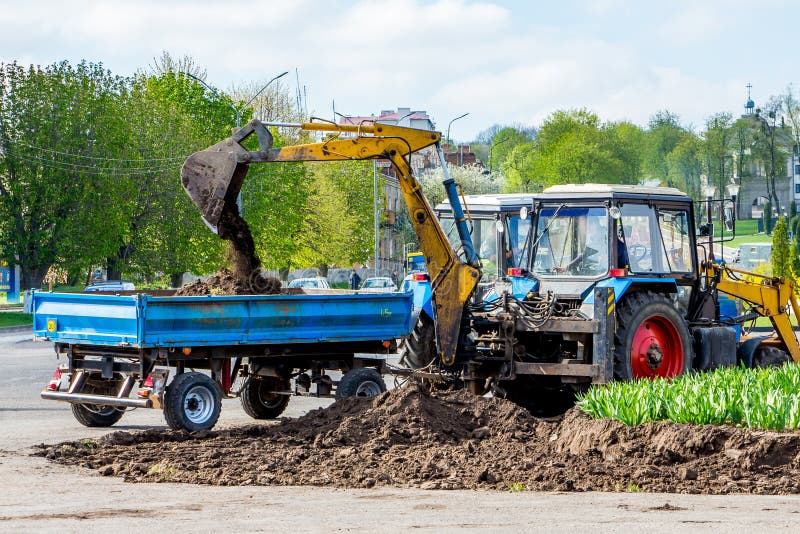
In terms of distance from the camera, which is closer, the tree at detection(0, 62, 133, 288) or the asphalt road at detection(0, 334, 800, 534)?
the asphalt road at detection(0, 334, 800, 534)

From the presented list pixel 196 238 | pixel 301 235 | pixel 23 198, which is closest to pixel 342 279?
pixel 301 235

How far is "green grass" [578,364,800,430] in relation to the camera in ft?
39.1

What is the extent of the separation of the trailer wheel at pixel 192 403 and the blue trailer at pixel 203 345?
0.01 m

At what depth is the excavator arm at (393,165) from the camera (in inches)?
618

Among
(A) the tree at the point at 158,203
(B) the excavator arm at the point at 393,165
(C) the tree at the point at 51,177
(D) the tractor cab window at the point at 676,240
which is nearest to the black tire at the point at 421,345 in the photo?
(B) the excavator arm at the point at 393,165

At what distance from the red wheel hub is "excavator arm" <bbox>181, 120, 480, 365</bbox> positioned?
2.23 metres

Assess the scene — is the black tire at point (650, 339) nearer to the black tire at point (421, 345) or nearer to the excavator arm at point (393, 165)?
the excavator arm at point (393, 165)

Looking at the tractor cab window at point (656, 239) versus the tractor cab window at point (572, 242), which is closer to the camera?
the tractor cab window at point (572, 242)

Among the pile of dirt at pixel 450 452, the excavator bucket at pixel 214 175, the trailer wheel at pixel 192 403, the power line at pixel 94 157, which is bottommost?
the pile of dirt at pixel 450 452

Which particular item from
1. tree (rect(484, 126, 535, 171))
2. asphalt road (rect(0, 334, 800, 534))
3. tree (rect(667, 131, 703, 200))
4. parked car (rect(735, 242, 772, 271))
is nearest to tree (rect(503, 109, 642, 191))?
tree (rect(667, 131, 703, 200))

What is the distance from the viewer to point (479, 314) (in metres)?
16.8

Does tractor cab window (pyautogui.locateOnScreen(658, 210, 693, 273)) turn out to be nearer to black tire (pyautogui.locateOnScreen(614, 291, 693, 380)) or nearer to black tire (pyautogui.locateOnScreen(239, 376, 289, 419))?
A: black tire (pyautogui.locateOnScreen(614, 291, 693, 380))

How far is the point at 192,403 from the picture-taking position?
14227 millimetres

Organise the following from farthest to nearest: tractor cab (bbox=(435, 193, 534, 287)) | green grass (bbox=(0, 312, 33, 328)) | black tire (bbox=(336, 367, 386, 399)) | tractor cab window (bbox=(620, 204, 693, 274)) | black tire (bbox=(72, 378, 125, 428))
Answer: green grass (bbox=(0, 312, 33, 328))
tractor cab (bbox=(435, 193, 534, 287))
tractor cab window (bbox=(620, 204, 693, 274))
black tire (bbox=(336, 367, 386, 399))
black tire (bbox=(72, 378, 125, 428))
